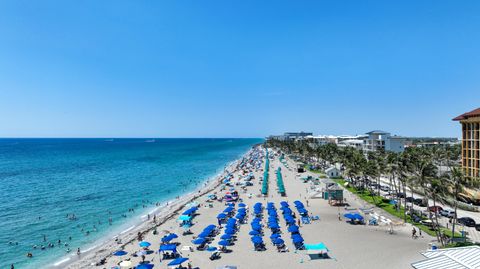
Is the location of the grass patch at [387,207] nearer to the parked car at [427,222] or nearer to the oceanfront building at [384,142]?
the parked car at [427,222]

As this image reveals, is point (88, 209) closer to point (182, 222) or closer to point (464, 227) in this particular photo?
point (182, 222)

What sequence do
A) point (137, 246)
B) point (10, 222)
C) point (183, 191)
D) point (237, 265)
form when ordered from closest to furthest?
point (237, 265) < point (137, 246) < point (10, 222) < point (183, 191)

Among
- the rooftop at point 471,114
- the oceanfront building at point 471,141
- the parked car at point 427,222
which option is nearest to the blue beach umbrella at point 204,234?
the parked car at point 427,222

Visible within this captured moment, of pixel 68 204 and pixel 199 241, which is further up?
pixel 199 241

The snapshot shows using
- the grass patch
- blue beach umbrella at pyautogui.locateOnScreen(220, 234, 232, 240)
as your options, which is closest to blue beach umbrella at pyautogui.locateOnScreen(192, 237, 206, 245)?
blue beach umbrella at pyautogui.locateOnScreen(220, 234, 232, 240)

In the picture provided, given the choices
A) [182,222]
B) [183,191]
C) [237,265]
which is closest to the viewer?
[237,265]

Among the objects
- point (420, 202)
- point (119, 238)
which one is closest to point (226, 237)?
point (119, 238)

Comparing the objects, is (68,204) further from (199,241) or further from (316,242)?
(316,242)

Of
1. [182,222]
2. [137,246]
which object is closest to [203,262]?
[137,246]
